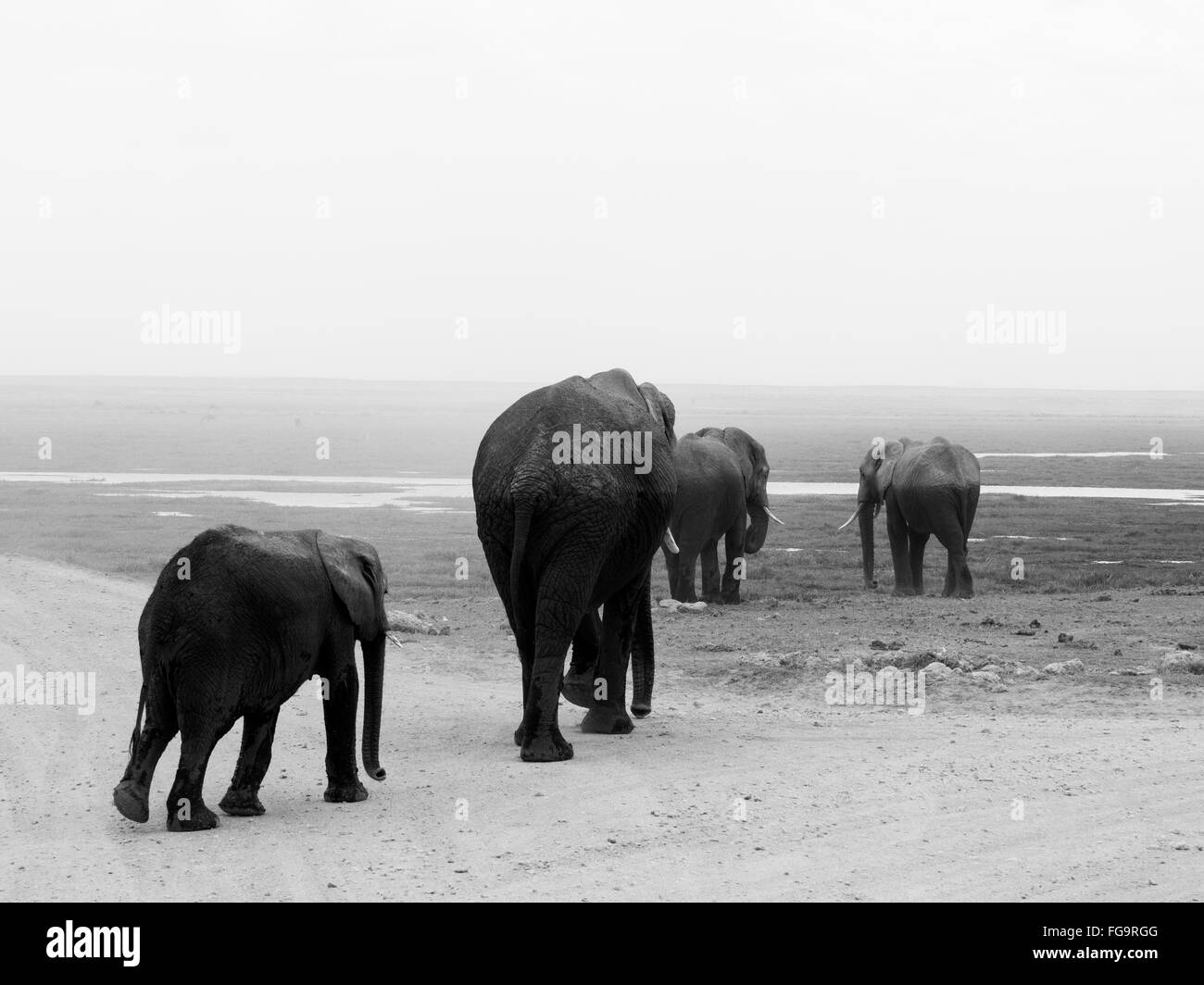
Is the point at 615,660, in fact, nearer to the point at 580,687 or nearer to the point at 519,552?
the point at 580,687

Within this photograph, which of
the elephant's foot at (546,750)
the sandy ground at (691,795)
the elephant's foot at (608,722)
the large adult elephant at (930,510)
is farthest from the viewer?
the large adult elephant at (930,510)

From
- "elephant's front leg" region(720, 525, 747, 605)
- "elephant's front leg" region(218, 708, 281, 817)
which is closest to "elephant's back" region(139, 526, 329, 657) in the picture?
"elephant's front leg" region(218, 708, 281, 817)

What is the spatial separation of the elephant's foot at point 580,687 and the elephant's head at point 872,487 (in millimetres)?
12074

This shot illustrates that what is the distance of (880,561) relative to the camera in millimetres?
28406

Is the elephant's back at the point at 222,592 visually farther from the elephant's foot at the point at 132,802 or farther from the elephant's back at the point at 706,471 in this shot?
the elephant's back at the point at 706,471

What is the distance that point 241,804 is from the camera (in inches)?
372

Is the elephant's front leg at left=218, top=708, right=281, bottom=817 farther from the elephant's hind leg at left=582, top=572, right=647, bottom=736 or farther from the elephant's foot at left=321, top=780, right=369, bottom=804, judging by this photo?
the elephant's hind leg at left=582, top=572, right=647, bottom=736

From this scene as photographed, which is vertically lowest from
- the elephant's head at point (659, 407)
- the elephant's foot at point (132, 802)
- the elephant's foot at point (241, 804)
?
the elephant's foot at point (241, 804)

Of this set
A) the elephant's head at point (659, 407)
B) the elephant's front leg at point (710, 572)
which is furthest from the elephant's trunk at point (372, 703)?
the elephant's front leg at point (710, 572)

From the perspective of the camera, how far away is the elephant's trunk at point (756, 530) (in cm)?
2466

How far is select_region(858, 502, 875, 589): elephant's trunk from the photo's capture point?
24.1 metres

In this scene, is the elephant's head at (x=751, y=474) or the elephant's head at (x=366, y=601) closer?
the elephant's head at (x=366, y=601)

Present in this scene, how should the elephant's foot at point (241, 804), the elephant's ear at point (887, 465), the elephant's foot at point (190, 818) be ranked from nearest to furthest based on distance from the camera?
1. the elephant's foot at point (190, 818)
2. the elephant's foot at point (241, 804)
3. the elephant's ear at point (887, 465)

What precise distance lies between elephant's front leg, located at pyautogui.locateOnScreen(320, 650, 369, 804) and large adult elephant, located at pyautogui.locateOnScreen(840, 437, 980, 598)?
44.2 feet
